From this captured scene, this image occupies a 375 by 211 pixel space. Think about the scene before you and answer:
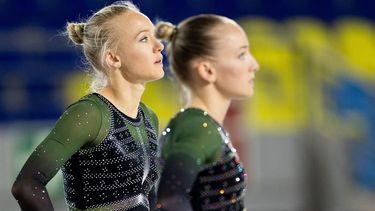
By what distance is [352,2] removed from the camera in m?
7.51

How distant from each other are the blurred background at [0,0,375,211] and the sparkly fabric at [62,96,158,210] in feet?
12.0

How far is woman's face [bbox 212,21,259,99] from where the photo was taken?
8.98 ft

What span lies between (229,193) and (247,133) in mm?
3625

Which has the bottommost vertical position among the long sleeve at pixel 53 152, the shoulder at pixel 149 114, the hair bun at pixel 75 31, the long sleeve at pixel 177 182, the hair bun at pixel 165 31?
the long sleeve at pixel 177 182

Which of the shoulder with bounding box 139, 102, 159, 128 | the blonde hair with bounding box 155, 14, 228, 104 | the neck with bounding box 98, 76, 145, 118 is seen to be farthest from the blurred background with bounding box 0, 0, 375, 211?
the neck with bounding box 98, 76, 145, 118

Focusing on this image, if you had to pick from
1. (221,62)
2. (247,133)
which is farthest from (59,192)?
(221,62)

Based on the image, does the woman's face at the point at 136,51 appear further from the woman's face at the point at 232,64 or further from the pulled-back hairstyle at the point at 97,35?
the woman's face at the point at 232,64

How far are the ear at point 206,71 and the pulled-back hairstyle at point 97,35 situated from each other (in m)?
0.62

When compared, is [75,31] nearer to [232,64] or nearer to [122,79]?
[122,79]

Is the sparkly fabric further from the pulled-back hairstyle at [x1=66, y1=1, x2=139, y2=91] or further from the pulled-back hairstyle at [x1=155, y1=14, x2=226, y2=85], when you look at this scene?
the pulled-back hairstyle at [x1=155, y1=14, x2=226, y2=85]

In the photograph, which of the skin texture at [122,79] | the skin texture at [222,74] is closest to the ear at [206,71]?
the skin texture at [222,74]

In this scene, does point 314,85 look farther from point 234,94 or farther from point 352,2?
point 234,94

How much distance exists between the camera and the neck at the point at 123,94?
216 cm

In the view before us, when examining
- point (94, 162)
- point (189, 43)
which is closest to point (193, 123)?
point (189, 43)
